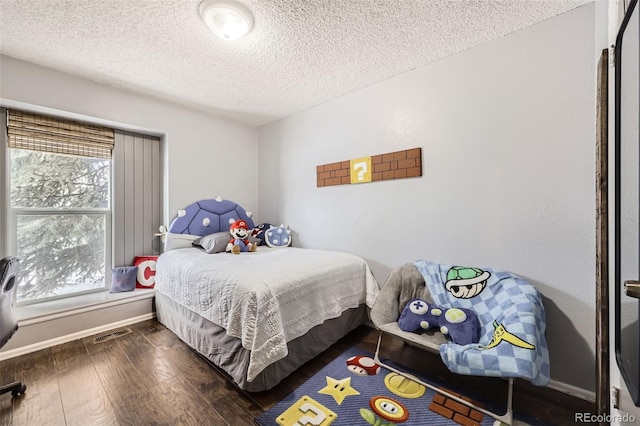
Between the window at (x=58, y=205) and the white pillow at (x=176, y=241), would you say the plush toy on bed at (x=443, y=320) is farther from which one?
the window at (x=58, y=205)

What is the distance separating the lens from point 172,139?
114 inches

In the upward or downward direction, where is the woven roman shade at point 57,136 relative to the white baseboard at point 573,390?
upward

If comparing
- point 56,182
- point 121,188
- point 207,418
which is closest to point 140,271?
point 121,188

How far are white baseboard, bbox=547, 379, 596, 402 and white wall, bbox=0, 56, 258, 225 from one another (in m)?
3.47

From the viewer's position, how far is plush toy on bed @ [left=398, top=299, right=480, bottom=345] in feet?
5.22

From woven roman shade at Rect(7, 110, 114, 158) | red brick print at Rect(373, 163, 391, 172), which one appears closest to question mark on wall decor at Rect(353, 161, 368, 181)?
red brick print at Rect(373, 163, 391, 172)

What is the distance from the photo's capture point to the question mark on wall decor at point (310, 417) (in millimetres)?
1322

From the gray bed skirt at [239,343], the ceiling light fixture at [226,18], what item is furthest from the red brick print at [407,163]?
the ceiling light fixture at [226,18]

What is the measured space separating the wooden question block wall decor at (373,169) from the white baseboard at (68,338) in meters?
2.39

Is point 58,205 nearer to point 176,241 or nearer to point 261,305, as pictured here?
point 176,241

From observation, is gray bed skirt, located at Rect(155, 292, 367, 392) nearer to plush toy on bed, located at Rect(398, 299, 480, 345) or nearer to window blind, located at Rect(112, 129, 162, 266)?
plush toy on bed, located at Rect(398, 299, 480, 345)

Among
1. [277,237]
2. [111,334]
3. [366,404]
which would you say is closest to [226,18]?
[277,237]

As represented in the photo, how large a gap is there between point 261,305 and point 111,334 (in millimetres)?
1847

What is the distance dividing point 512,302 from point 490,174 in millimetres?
895
